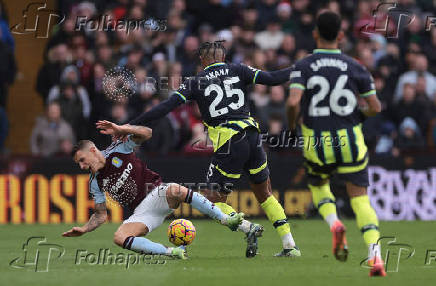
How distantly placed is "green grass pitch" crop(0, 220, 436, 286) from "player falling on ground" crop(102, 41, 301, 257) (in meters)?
0.59

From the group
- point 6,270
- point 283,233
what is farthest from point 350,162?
point 6,270

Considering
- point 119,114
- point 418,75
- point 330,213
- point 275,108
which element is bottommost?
point 330,213

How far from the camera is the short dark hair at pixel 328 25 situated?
27.7 feet

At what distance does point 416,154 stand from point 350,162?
27.3ft

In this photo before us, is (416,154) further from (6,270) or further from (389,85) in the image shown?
(6,270)

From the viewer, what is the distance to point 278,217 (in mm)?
10664

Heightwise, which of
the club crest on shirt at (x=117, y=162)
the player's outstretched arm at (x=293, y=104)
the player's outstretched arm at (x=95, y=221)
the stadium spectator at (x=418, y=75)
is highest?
→ the stadium spectator at (x=418, y=75)

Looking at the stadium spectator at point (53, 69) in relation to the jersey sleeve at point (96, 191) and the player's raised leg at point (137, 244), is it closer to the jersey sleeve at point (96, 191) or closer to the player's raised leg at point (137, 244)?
the jersey sleeve at point (96, 191)

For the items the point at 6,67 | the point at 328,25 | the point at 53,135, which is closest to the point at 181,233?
the point at 328,25

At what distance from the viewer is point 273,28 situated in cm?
1870

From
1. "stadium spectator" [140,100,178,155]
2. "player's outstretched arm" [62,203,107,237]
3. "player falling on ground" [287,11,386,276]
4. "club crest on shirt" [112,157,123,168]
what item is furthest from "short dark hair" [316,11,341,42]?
"stadium spectator" [140,100,178,155]

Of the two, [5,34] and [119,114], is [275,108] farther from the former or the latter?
[5,34]

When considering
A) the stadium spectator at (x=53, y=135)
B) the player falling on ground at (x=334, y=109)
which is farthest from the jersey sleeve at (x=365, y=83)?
the stadium spectator at (x=53, y=135)

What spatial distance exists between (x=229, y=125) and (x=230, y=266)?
1764 mm
